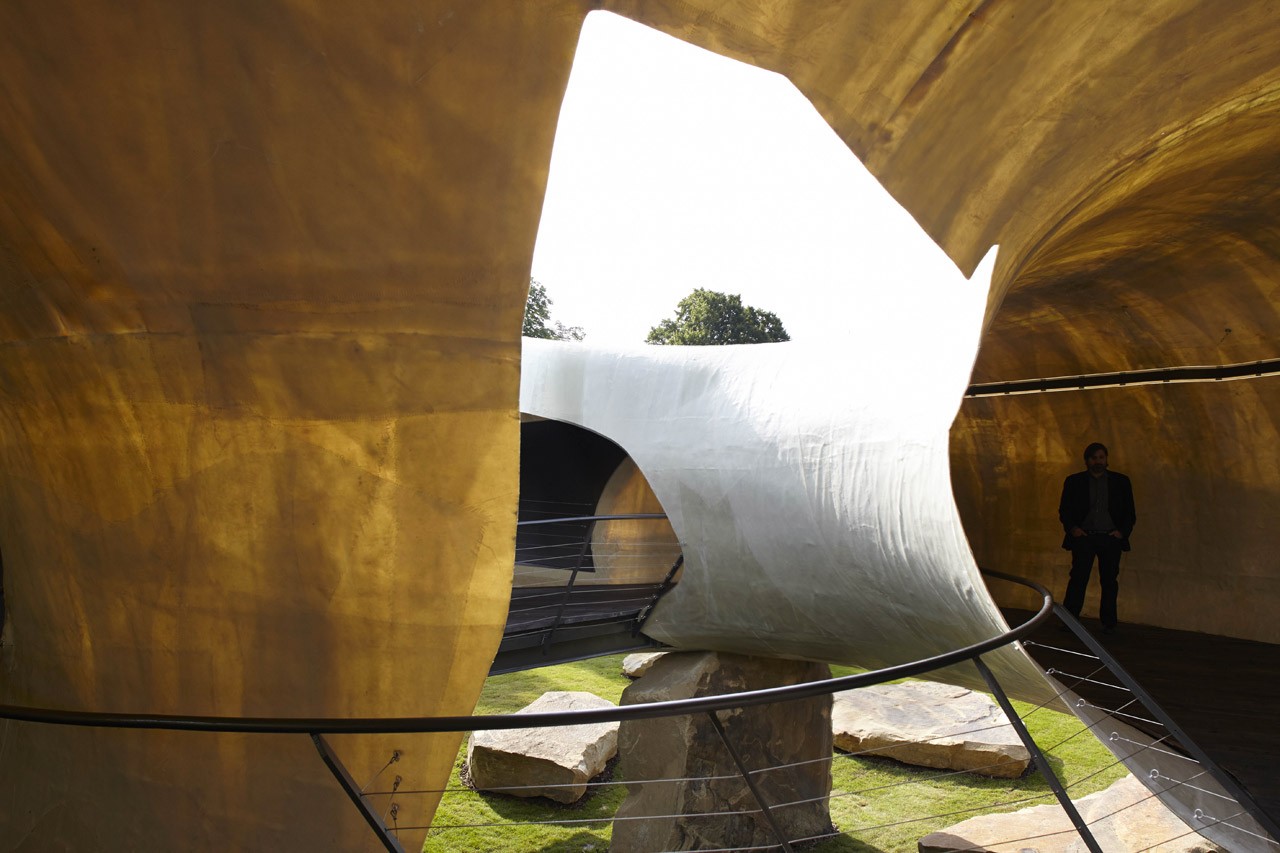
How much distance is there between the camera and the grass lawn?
24.2 feet

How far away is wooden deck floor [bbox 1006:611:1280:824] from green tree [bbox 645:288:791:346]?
28525 mm

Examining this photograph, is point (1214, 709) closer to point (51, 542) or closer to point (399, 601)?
point (399, 601)

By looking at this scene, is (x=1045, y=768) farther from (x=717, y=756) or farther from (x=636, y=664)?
(x=636, y=664)

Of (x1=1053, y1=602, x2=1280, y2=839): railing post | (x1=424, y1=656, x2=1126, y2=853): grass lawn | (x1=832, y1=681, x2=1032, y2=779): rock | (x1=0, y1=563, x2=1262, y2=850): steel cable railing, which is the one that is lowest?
Result: (x1=424, y1=656, x2=1126, y2=853): grass lawn

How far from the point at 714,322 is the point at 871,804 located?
2790 cm

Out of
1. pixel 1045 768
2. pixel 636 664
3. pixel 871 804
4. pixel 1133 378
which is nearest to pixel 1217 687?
pixel 1133 378

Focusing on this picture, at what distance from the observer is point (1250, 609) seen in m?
6.19

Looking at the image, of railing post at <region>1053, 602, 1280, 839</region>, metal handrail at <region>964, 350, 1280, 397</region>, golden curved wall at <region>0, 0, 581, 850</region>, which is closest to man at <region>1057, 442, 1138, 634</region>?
metal handrail at <region>964, 350, 1280, 397</region>

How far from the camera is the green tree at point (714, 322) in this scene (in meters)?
35.0

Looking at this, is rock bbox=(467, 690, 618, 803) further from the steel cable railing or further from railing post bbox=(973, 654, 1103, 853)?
the steel cable railing

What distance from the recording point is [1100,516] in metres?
6.15

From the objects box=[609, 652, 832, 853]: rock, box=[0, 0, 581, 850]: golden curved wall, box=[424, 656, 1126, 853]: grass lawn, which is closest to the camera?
box=[0, 0, 581, 850]: golden curved wall

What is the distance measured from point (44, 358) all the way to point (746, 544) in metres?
4.06

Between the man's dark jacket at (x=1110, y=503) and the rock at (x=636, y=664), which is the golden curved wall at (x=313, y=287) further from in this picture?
the rock at (x=636, y=664)
